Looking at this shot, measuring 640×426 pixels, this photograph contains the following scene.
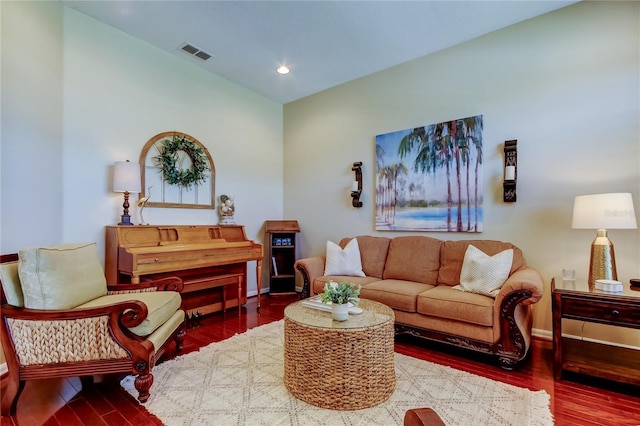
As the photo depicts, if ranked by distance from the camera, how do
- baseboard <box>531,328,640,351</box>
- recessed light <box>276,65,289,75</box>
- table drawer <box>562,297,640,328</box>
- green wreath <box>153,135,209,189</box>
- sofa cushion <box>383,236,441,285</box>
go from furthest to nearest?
recessed light <box>276,65,289,75</box> → green wreath <box>153,135,209,189</box> → sofa cushion <box>383,236,441,285</box> → baseboard <box>531,328,640,351</box> → table drawer <box>562,297,640,328</box>

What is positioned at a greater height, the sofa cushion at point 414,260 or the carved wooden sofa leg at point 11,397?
the sofa cushion at point 414,260

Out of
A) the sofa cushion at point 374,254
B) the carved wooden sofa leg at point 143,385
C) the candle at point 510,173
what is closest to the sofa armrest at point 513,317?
the candle at point 510,173

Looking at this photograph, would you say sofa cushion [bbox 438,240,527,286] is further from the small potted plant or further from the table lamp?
the small potted plant

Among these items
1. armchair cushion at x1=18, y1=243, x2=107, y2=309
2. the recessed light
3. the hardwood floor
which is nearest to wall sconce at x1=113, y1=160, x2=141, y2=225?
armchair cushion at x1=18, y1=243, x2=107, y2=309

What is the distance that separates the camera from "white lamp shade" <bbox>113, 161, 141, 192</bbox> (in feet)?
9.77

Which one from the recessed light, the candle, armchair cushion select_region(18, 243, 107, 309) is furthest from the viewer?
the recessed light

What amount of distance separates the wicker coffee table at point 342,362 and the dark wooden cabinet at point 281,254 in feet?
8.72

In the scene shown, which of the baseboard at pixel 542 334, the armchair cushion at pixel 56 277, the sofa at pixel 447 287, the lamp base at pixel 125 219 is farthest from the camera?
the lamp base at pixel 125 219

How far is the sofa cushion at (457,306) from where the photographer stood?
7.85ft

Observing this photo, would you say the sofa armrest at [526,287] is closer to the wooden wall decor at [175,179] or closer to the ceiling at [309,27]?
the ceiling at [309,27]

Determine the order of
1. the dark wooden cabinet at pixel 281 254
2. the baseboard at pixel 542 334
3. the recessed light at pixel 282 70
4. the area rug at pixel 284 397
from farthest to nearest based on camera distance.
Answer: the dark wooden cabinet at pixel 281 254, the recessed light at pixel 282 70, the baseboard at pixel 542 334, the area rug at pixel 284 397

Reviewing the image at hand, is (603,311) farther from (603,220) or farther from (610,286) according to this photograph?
(603,220)

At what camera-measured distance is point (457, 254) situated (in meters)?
3.17

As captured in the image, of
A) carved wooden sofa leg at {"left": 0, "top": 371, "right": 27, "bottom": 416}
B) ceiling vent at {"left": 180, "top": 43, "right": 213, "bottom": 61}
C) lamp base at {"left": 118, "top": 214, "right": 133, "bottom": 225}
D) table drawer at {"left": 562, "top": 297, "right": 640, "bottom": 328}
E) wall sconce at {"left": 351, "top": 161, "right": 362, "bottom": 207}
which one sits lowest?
carved wooden sofa leg at {"left": 0, "top": 371, "right": 27, "bottom": 416}
